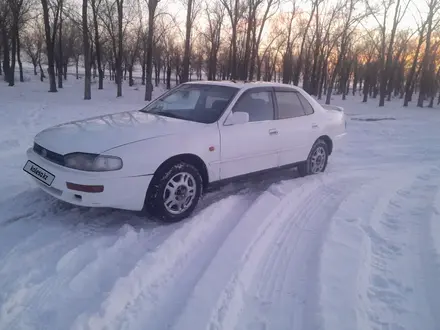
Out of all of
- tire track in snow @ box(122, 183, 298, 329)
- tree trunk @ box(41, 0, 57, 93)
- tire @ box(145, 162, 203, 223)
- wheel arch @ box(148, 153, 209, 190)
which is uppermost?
tree trunk @ box(41, 0, 57, 93)

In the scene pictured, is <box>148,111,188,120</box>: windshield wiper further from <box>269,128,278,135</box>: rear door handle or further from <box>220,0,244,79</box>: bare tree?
<box>220,0,244,79</box>: bare tree

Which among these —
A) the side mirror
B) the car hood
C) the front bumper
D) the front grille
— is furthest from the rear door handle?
the front grille

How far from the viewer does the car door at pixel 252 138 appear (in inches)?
158

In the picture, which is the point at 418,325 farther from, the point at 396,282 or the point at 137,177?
the point at 137,177

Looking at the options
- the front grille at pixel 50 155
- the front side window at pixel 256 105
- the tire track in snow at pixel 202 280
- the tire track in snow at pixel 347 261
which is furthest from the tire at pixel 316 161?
the front grille at pixel 50 155

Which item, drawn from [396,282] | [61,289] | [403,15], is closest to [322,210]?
[396,282]

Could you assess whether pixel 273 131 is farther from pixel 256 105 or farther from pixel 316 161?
pixel 316 161

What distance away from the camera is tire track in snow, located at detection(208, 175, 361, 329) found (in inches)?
89.0

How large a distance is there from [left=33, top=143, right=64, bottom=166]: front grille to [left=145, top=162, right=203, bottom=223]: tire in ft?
2.99

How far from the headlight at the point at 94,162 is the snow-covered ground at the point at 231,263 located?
63 centimetres

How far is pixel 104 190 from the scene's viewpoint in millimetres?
3146

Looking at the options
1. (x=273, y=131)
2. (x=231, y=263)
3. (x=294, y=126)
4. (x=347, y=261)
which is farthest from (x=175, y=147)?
(x=294, y=126)

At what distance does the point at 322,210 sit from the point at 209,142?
1570 mm

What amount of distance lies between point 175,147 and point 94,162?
2.64 feet
